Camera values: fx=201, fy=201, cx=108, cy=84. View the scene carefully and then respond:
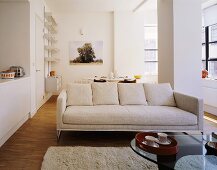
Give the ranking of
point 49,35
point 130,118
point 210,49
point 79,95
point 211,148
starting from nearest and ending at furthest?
point 211,148 → point 130,118 → point 79,95 → point 210,49 → point 49,35

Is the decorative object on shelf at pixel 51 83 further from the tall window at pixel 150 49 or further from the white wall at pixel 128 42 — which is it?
the tall window at pixel 150 49

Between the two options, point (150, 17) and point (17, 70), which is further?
point (150, 17)

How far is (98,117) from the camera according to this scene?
2.86 m

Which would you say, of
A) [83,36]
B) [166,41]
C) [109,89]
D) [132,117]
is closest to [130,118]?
[132,117]

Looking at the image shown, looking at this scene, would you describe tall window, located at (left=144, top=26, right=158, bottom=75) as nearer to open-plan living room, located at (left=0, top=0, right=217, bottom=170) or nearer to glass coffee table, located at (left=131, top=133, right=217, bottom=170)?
open-plan living room, located at (left=0, top=0, right=217, bottom=170)

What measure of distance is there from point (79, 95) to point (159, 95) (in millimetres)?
1388

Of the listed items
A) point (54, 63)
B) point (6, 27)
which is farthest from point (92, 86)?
point (54, 63)

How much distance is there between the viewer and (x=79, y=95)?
11.4 feet

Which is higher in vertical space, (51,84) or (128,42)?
(128,42)

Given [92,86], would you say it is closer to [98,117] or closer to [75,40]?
[98,117]

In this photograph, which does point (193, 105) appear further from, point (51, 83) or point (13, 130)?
point (51, 83)

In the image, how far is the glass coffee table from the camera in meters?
1.58

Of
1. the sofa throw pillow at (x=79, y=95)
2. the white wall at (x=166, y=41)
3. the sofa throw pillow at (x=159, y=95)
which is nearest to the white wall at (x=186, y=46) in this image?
the white wall at (x=166, y=41)

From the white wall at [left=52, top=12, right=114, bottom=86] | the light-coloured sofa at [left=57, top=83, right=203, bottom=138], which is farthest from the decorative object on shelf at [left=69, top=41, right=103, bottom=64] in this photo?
the light-coloured sofa at [left=57, top=83, right=203, bottom=138]
